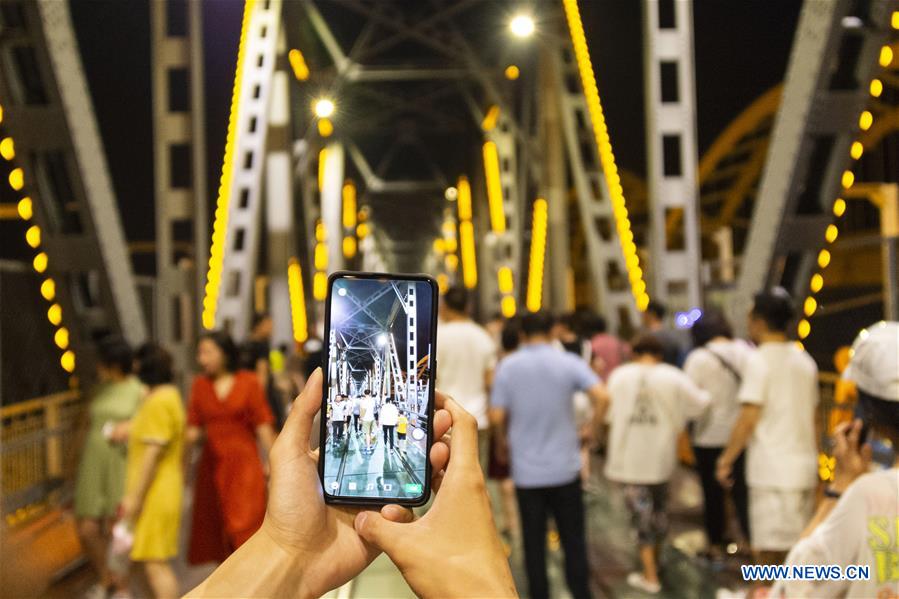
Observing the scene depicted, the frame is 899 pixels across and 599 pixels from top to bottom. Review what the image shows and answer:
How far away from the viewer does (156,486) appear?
5.14 m

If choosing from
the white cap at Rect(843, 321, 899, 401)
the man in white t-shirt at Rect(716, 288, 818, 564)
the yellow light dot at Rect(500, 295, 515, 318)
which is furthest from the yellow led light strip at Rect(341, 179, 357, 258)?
the white cap at Rect(843, 321, 899, 401)

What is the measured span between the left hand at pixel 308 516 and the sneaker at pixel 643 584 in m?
5.05

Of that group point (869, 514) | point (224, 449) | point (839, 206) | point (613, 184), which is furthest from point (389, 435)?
point (613, 184)

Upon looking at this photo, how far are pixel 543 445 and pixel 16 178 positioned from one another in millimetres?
3896

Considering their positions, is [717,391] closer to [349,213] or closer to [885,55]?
[885,55]

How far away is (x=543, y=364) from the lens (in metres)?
5.77

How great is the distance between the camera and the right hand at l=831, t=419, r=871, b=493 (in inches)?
108

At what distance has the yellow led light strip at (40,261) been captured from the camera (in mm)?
6195

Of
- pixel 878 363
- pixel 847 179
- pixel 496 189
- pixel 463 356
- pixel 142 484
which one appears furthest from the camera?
pixel 496 189

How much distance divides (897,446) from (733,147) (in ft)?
108

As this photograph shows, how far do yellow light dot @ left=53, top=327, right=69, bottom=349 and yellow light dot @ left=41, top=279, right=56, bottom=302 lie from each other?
231 mm

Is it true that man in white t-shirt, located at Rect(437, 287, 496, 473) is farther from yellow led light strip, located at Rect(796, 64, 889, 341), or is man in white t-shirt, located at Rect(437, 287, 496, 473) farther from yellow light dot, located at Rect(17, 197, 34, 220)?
yellow light dot, located at Rect(17, 197, 34, 220)

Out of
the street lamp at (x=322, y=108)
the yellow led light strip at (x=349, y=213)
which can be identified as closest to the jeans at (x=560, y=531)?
the street lamp at (x=322, y=108)

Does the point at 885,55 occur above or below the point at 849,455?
above
